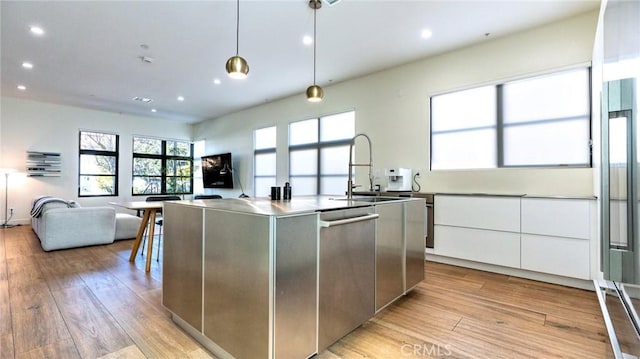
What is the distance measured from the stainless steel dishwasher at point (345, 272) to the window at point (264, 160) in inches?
203

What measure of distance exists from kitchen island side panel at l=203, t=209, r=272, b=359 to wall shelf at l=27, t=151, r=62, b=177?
306 inches

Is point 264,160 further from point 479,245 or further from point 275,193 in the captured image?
point 479,245

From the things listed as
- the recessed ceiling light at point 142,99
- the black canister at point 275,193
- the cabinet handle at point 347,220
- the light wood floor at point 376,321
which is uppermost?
the recessed ceiling light at point 142,99

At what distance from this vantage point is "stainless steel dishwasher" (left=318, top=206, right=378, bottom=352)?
1637mm

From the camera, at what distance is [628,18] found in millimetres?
1048

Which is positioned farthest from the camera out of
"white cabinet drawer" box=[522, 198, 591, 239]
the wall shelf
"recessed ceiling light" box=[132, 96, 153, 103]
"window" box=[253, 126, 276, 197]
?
"window" box=[253, 126, 276, 197]

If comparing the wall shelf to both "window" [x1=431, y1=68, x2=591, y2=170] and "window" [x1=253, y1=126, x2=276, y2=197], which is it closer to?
"window" [x1=253, y1=126, x2=276, y2=197]

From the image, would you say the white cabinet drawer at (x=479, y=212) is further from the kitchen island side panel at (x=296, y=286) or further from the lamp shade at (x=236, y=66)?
the lamp shade at (x=236, y=66)

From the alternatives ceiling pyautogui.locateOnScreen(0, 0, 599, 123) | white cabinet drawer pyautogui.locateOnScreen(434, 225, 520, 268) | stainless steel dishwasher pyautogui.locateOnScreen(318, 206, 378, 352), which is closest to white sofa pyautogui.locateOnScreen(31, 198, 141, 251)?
ceiling pyautogui.locateOnScreen(0, 0, 599, 123)

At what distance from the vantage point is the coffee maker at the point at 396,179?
411 centimetres

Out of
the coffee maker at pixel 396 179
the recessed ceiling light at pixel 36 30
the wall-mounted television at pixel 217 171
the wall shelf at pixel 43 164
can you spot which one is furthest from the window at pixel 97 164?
the coffee maker at pixel 396 179

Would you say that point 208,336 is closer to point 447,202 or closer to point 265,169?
point 447,202

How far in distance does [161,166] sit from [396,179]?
753 cm

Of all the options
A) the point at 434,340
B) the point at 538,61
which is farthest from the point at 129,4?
the point at 538,61
